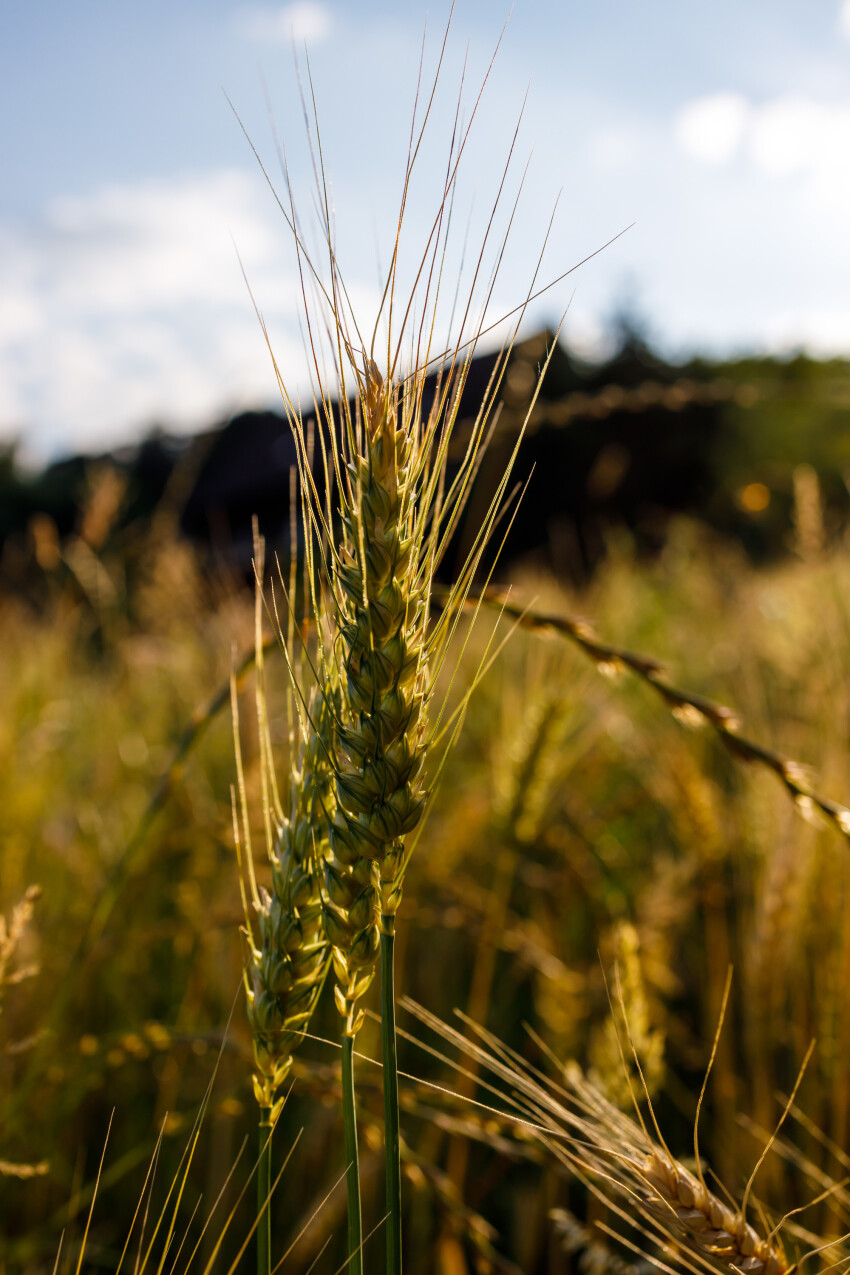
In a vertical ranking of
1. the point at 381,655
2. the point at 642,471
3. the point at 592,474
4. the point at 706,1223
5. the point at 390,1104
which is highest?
the point at 642,471

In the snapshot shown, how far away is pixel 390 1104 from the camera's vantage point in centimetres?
47

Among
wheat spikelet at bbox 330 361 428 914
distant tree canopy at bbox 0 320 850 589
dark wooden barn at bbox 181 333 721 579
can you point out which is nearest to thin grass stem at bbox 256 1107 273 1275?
wheat spikelet at bbox 330 361 428 914

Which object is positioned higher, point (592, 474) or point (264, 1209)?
point (592, 474)

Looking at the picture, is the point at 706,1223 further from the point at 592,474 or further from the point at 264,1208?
the point at 592,474

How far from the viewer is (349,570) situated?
55 centimetres

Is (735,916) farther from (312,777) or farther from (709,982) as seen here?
(312,777)

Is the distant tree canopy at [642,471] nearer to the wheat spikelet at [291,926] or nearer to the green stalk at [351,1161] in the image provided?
the wheat spikelet at [291,926]

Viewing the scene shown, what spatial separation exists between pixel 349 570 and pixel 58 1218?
108 cm

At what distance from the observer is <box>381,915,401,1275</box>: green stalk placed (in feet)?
1.50

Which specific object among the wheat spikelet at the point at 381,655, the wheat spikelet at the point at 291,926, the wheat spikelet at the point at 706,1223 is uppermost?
the wheat spikelet at the point at 381,655

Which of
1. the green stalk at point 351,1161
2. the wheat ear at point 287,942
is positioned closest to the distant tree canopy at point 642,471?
the wheat ear at point 287,942

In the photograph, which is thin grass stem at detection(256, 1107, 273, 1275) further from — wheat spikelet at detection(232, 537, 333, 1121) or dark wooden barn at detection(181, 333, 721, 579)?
dark wooden barn at detection(181, 333, 721, 579)

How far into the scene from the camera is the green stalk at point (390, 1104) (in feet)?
1.50

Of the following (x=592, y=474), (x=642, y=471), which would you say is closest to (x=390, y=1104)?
(x=592, y=474)
